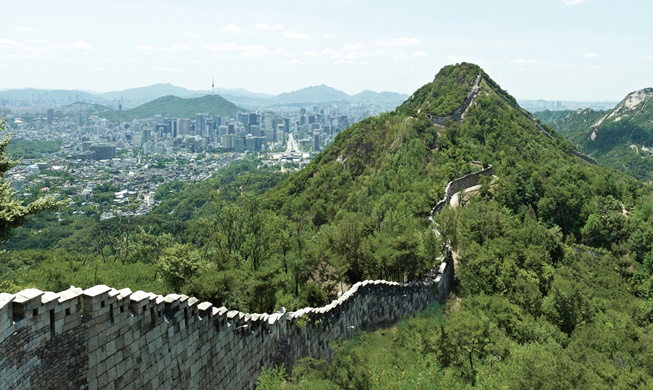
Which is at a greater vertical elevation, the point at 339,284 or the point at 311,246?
the point at 311,246

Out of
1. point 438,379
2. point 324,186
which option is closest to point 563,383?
point 438,379

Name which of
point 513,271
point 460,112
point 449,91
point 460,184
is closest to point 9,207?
point 513,271

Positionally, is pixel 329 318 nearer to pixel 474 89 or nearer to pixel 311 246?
pixel 311 246

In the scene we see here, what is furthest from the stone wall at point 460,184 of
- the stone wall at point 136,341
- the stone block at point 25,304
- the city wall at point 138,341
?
the stone block at point 25,304

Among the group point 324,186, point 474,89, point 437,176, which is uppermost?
point 474,89

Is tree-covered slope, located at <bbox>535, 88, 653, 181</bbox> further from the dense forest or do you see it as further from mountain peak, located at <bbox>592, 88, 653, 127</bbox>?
the dense forest

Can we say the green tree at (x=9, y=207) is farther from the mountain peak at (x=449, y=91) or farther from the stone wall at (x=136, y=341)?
Result: the mountain peak at (x=449, y=91)

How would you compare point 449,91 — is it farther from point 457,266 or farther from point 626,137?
point 626,137
